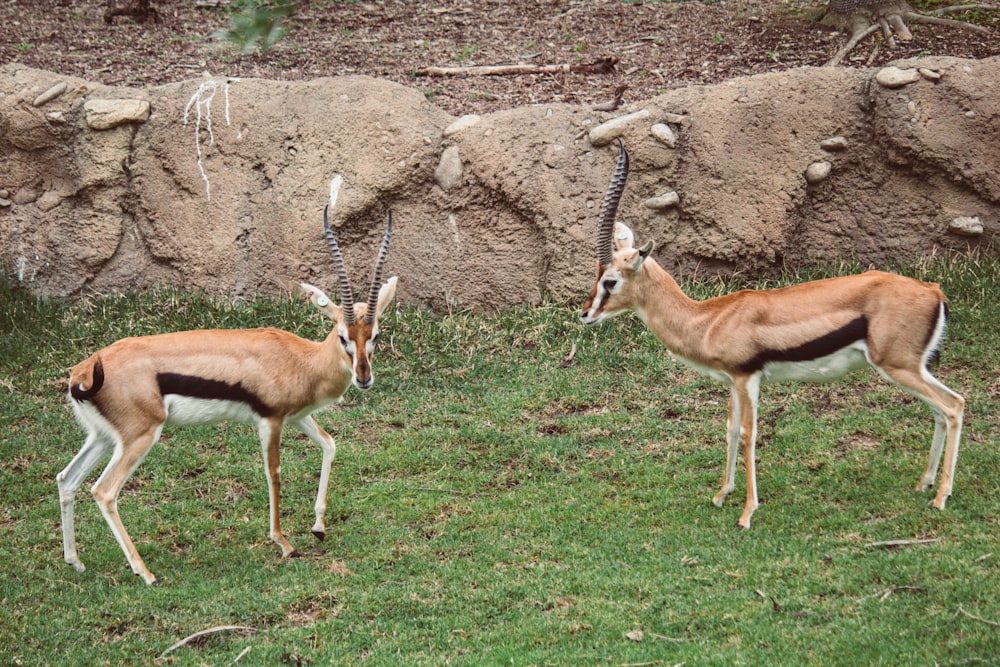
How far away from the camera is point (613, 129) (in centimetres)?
960

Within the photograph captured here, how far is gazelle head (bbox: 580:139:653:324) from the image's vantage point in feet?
22.7

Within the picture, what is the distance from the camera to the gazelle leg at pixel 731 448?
6.86 meters

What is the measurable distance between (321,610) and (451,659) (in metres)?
0.92

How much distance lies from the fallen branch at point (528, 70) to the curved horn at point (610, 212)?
4.83m

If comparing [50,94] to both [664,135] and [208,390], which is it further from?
[664,135]

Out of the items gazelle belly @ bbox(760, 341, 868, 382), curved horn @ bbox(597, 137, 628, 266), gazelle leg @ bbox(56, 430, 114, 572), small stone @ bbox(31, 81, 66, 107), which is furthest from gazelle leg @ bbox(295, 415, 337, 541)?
small stone @ bbox(31, 81, 66, 107)

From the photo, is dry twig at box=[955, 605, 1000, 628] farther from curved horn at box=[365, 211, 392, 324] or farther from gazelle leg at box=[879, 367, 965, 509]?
curved horn at box=[365, 211, 392, 324]

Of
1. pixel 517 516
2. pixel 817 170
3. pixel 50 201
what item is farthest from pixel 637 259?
pixel 50 201

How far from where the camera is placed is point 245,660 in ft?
17.9

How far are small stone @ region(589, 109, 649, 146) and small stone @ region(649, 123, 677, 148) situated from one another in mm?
148

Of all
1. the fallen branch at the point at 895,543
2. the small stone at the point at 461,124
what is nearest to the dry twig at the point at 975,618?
the fallen branch at the point at 895,543

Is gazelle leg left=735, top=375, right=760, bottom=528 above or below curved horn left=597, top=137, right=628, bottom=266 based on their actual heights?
below

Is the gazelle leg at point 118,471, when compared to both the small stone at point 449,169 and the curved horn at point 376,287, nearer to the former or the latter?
the curved horn at point 376,287

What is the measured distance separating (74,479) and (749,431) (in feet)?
13.0
